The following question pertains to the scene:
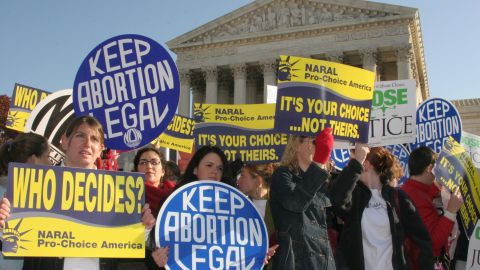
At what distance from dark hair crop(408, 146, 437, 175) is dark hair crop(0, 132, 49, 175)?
3.41 metres

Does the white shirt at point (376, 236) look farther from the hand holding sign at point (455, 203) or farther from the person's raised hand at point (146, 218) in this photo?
the person's raised hand at point (146, 218)

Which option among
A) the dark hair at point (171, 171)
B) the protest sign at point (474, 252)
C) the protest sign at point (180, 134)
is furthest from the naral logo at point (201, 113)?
the protest sign at point (474, 252)

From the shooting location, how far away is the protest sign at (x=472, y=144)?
7258 mm

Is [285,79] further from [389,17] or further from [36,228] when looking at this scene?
[389,17]

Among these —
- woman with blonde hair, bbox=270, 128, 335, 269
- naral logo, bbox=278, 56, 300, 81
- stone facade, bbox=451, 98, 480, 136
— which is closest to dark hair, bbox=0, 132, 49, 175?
woman with blonde hair, bbox=270, 128, 335, 269

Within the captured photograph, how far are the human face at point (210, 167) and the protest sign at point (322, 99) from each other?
0.62 meters

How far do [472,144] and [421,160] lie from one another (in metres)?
2.88

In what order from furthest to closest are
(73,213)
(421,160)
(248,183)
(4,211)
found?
(248,183)
(421,160)
(73,213)
(4,211)

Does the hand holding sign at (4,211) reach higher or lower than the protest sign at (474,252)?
higher

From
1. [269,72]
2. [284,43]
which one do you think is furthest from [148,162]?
[284,43]

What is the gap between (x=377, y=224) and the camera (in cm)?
413

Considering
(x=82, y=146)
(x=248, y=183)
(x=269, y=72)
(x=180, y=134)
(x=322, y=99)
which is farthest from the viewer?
(x=269, y=72)

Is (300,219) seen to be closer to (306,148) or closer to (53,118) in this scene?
(306,148)

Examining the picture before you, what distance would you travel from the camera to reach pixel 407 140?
212 inches
